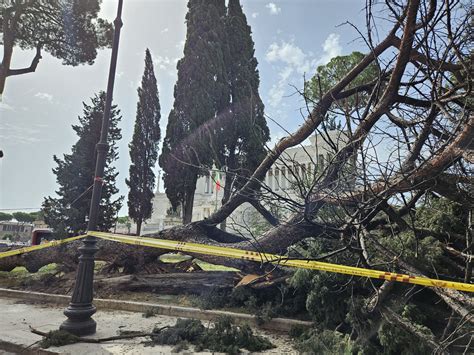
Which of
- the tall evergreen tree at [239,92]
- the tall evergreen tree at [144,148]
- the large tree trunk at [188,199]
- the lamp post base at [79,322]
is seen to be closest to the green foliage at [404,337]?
the lamp post base at [79,322]

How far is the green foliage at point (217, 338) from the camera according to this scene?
11.3ft

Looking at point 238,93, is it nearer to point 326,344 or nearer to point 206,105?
point 206,105

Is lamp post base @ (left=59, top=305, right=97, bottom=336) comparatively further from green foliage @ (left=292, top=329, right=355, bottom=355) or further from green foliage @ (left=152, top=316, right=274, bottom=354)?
green foliage @ (left=292, top=329, right=355, bottom=355)

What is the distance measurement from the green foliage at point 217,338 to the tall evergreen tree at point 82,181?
36.5 ft

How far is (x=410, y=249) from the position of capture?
352 cm

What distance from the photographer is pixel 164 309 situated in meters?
5.04

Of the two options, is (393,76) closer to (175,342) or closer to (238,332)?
(238,332)

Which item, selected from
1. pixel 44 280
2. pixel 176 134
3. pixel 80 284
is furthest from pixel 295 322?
pixel 176 134

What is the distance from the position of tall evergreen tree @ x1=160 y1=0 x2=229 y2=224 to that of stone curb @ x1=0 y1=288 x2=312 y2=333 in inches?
460

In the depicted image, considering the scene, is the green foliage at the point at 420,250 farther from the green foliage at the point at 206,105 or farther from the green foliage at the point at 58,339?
the green foliage at the point at 206,105

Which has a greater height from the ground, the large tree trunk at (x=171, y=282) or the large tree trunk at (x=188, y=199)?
the large tree trunk at (x=188, y=199)

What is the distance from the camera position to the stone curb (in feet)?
14.0

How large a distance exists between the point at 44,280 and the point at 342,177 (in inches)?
294

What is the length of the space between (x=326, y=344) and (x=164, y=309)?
A: 2.89 m
